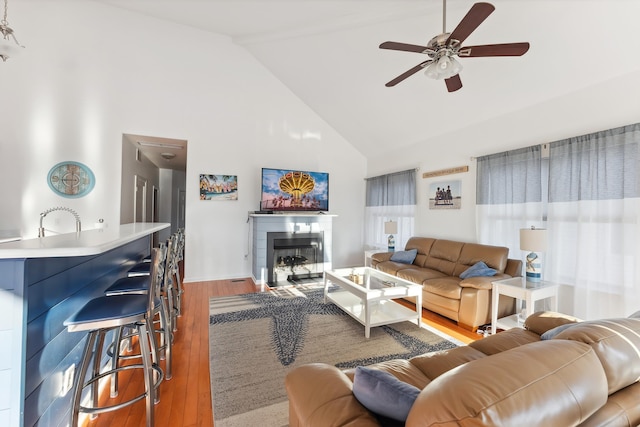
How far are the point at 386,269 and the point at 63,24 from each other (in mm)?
5989

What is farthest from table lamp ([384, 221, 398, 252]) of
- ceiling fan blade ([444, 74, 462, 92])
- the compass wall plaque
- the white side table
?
the compass wall plaque

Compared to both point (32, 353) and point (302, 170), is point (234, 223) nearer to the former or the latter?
point (302, 170)

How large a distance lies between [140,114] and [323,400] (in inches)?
196

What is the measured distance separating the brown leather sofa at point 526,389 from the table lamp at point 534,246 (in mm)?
1738

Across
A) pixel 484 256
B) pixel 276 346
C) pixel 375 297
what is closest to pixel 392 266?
pixel 484 256

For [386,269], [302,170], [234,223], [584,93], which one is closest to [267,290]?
[234,223]

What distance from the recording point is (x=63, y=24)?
3932mm

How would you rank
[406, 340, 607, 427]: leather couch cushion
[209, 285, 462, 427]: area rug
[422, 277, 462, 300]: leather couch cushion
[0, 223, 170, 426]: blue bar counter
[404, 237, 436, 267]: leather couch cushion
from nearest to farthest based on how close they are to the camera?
[406, 340, 607, 427]: leather couch cushion, [0, 223, 170, 426]: blue bar counter, [209, 285, 462, 427]: area rug, [422, 277, 462, 300]: leather couch cushion, [404, 237, 436, 267]: leather couch cushion

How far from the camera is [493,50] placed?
1988 millimetres

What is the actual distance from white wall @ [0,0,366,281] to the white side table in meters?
3.90

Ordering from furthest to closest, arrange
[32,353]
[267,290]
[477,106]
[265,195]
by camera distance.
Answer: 1. [265,195]
2. [267,290]
3. [477,106]
4. [32,353]

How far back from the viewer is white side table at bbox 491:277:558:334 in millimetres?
2584

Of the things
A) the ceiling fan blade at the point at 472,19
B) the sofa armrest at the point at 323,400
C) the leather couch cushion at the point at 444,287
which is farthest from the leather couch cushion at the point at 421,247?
the sofa armrest at the point at 323,400

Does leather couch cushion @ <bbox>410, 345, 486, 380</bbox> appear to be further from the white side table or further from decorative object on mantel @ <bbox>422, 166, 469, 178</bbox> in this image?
decorative object on mantel @ <bbox>422, 166, 469, 178</bbox>
